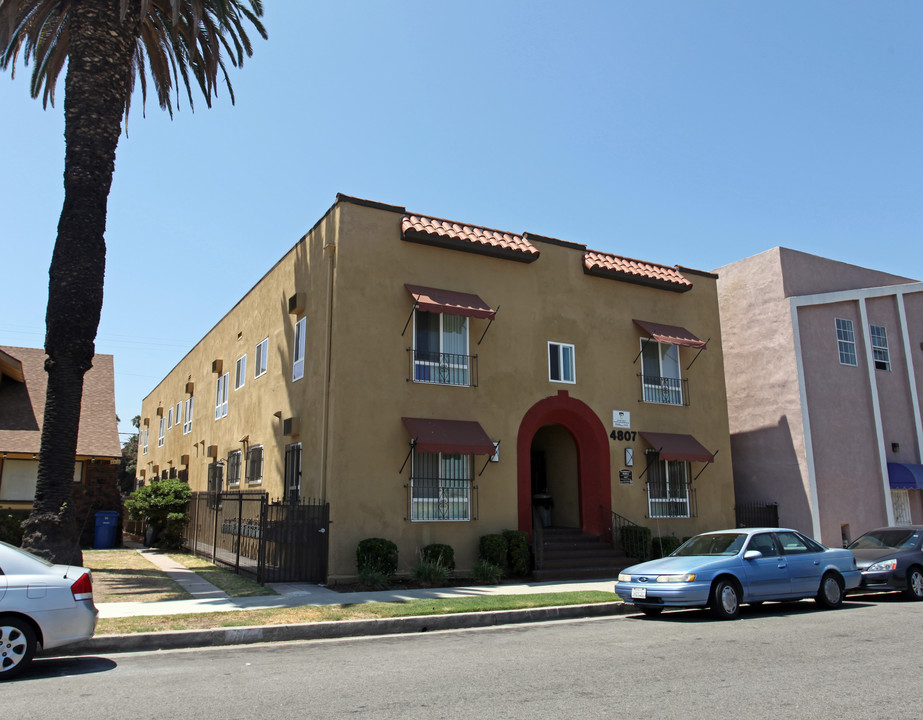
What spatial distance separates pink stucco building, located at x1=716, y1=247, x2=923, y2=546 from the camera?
2073 cm

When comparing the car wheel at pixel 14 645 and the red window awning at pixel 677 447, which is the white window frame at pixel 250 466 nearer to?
the red window awning at pixel 677 447

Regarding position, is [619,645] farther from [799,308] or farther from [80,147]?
[799,308]

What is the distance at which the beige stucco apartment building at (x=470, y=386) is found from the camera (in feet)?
50.2

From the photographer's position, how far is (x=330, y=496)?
14586 millimetres

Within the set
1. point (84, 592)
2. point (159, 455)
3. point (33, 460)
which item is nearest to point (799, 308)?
point (84, 592)

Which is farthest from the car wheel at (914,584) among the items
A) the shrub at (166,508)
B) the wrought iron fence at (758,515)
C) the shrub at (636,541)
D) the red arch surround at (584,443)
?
the shrub at (166,508)

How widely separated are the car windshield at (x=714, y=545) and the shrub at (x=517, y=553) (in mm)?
3898

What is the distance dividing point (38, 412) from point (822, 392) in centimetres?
2424

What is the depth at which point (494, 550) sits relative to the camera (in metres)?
15.5

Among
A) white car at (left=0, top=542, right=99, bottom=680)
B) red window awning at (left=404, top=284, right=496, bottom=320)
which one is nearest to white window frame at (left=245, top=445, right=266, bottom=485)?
red window awning at (left=404, top=284, right=496, bottom=320)

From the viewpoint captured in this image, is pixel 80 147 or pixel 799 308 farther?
pixel 799 308

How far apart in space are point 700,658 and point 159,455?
32627 mm

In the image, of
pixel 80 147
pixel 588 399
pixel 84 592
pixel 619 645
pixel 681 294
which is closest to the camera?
pixel 84 592

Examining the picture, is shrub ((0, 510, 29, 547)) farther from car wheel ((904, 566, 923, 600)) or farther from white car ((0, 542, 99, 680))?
car wheel ((904, 566, 923, 600))
